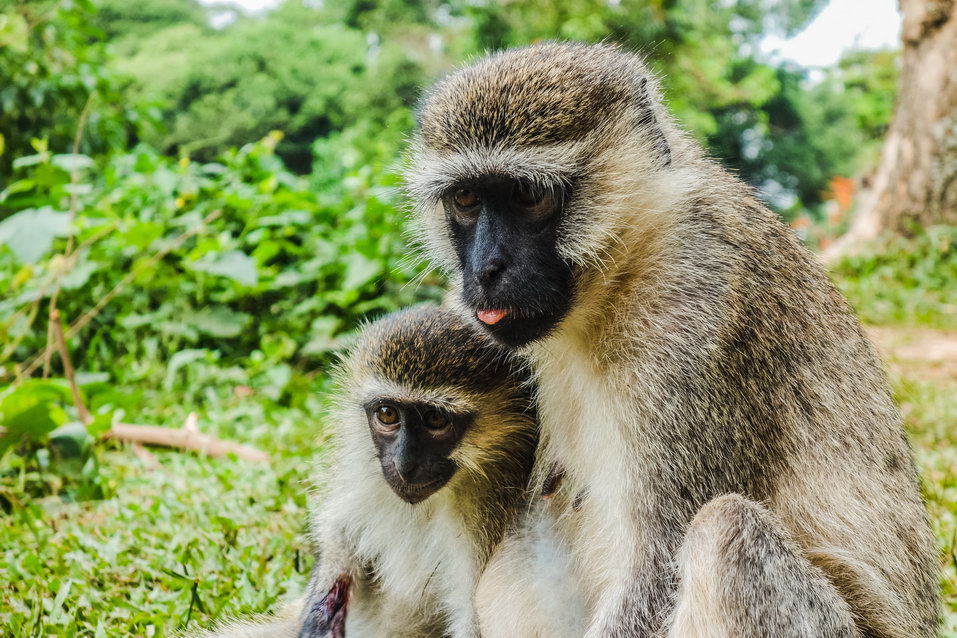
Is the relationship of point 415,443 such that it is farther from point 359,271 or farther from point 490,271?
point 359,271

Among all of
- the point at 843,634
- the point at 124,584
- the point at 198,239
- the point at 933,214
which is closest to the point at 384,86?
the point at 933,214

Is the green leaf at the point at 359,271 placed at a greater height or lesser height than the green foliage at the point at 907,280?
greater

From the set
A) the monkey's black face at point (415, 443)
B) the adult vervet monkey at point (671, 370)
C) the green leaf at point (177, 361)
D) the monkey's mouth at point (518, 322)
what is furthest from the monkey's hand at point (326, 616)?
the green leaf at point (177, 361)

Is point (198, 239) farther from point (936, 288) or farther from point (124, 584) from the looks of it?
point (936, 288)

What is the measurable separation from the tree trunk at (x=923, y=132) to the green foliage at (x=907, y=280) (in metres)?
0.34

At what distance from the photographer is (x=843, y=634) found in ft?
7.64

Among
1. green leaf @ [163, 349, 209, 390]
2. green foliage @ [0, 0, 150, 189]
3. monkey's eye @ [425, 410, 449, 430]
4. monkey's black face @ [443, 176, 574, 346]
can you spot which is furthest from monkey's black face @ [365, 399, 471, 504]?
green foliage @ [0, 0, 150, 189]

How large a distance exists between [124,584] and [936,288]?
9718 mm

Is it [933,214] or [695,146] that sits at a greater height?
[695,146]

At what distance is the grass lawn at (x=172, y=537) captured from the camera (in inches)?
129

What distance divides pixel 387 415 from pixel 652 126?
1.38 metres

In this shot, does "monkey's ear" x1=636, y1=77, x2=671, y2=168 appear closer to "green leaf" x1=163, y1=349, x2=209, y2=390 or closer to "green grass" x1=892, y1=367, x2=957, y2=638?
"green grass" x1=892, y1=367, x2=957, y2=638

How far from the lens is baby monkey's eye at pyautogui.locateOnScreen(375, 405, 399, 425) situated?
3.22m

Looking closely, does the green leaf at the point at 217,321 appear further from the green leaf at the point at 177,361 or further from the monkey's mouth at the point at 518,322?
the monkey's mouth at the point at 518,322
